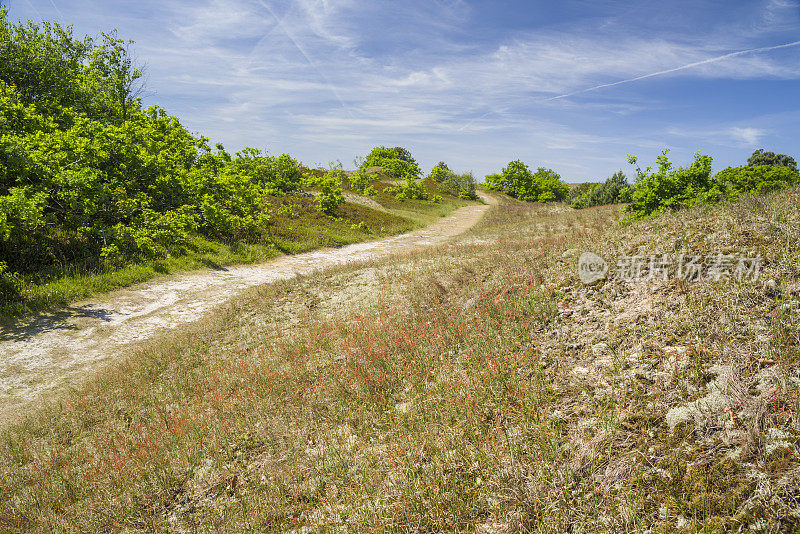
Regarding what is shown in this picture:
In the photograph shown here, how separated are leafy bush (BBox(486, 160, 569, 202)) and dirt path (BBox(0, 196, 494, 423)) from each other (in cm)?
5585

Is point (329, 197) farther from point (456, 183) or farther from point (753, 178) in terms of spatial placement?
point (456, 183)

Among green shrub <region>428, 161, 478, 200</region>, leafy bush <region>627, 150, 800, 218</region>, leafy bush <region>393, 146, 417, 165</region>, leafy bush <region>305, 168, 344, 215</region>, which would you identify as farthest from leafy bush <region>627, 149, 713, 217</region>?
leafy bush <region>393, 146, 417, 165</region>

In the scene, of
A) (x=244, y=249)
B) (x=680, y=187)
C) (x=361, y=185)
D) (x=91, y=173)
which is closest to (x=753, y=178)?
(x=680, y=187)

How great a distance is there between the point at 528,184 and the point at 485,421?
68.9m

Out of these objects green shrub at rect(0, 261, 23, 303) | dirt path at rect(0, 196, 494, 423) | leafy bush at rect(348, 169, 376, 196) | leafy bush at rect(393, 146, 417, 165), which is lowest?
dirt path at rect(0, 196, 494, 423)

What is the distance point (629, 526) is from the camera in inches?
118

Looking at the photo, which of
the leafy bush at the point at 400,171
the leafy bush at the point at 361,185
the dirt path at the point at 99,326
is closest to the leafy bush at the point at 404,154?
the leafy bush at the point at 400,171

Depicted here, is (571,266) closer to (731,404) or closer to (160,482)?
(731,404)

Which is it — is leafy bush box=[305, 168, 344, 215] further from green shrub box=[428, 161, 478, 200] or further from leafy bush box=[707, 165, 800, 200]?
green shrub box=[428, 161, 478, 200]

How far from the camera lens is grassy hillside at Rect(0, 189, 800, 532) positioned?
10.8 feet

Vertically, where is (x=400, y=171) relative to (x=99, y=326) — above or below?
above

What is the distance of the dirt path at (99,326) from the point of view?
820 cm

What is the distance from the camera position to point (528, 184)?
67.2m

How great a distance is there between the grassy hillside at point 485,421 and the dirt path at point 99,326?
148 centimetres
